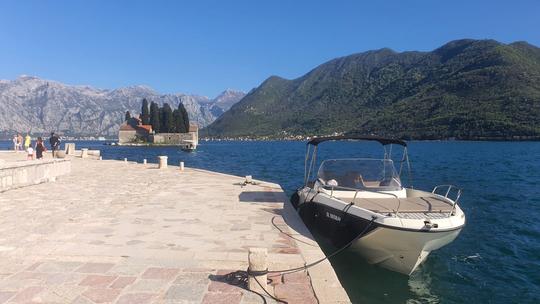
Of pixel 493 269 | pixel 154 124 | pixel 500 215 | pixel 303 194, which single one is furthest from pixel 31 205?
pixel 154 124

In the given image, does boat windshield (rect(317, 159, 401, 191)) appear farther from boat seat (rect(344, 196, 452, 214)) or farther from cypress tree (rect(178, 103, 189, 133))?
cypress tree (rect(178, 103, 189, 133))

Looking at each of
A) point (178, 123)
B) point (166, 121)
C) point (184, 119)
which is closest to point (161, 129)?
point (166, 121)

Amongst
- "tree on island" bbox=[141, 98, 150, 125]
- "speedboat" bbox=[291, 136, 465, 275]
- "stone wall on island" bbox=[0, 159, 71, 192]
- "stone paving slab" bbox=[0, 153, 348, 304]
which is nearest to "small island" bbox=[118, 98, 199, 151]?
"tree on island" bbox=[141, 98, 150, 125]

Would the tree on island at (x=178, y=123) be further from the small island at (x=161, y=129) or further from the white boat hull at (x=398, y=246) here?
the white boat hull at (x=398, y=246)

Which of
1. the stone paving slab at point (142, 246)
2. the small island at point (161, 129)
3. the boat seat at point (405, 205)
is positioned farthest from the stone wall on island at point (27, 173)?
the small island at point (161, 129)

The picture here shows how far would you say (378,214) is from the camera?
28.6ft

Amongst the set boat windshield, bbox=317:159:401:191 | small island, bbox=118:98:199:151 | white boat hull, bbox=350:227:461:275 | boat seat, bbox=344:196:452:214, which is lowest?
white boat hull, bbox=350:227:461:275

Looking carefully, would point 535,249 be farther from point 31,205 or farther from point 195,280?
point 31,205

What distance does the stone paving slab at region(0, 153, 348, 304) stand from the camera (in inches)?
236

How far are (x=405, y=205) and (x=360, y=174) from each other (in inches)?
91.9

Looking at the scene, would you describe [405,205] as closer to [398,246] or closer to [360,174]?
[398,246]

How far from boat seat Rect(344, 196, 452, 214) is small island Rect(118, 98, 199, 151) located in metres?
118

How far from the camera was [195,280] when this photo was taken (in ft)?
21.1

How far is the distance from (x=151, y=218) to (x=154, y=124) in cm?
12788
